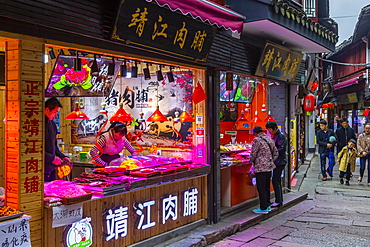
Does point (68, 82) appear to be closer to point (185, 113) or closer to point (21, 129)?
point (185, 113)

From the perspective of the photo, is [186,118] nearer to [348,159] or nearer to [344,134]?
[348,159]

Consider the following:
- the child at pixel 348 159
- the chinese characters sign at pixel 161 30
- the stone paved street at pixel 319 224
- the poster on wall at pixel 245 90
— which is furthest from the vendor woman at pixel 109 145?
the child at pixel 348 159

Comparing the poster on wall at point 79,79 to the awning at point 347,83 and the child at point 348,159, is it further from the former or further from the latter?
the awning at point 347,83

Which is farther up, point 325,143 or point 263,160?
point 325,143

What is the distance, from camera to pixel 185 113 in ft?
30.3

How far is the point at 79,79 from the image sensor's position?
28.8 ft

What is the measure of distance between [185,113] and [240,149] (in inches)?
122

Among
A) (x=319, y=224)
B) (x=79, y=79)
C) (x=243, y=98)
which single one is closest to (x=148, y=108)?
(x=79, y=79)

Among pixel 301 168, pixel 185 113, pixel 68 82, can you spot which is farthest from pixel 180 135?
pixel 301 168

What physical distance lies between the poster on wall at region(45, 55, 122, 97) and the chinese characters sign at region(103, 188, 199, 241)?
2.82m

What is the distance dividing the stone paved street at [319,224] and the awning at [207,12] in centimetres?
440

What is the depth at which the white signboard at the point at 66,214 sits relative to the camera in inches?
211

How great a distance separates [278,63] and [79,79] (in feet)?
19.0

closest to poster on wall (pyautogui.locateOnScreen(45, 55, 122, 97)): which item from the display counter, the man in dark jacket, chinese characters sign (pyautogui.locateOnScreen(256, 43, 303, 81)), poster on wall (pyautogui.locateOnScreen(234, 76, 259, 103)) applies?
the display counter
